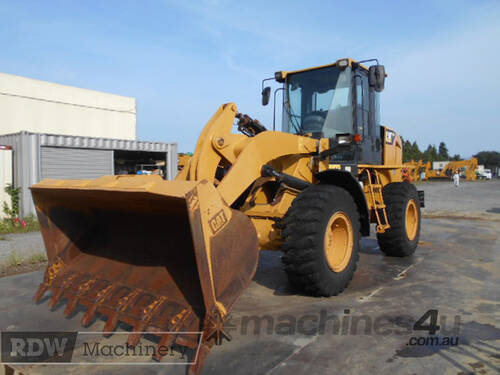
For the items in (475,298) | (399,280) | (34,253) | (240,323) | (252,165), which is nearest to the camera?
(240,323)

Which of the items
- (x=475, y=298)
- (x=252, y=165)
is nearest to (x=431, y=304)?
(x=475, y=298)

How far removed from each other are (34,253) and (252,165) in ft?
16.8

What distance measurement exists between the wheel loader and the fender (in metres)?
0.02

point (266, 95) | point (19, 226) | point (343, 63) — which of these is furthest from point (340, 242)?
point (19, 226)

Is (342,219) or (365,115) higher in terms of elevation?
(365,115)

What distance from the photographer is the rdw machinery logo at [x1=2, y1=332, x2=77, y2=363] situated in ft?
10.3

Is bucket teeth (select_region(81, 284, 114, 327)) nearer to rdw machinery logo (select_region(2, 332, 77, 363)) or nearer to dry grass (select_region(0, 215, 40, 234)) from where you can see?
rdw machinery logo (select_region(2, 332, 77, 363))

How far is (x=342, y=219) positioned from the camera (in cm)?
448

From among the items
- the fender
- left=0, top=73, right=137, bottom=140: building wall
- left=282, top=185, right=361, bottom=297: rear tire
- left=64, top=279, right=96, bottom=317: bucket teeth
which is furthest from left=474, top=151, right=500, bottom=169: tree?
left=64, top=279, right=96, bottom=317: bucket teeth

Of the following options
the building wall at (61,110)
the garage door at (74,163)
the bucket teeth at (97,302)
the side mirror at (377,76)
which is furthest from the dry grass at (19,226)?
the building wall at (61,110)

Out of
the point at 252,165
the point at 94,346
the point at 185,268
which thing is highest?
the point at 252,165

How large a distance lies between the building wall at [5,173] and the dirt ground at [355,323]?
21.9ft

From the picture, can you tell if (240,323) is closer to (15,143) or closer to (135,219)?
(135,219)

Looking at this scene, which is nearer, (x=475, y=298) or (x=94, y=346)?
(x=94, y=346)
